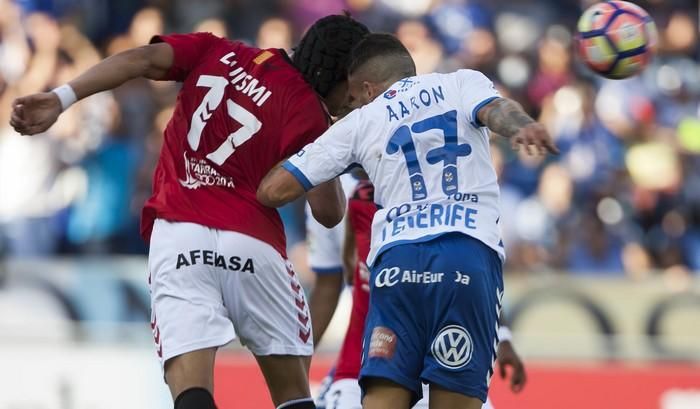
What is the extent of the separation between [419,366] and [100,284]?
6678 millimetres

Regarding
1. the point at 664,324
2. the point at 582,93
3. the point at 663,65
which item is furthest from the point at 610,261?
the point at 663,65

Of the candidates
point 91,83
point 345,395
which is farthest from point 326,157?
point 345,395

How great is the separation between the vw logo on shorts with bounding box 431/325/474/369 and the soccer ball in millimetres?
1765

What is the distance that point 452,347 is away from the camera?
539cm

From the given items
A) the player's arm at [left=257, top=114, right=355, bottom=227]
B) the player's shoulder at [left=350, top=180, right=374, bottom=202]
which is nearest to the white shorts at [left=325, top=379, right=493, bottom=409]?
the player's shoulder at [left=350, top=180, right=374, bottom=202]

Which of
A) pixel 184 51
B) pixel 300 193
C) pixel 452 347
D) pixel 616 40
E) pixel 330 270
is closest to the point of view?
pixel 452 347

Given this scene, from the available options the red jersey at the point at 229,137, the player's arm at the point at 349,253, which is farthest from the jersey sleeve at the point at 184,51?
the player's arm at the point at 349,253

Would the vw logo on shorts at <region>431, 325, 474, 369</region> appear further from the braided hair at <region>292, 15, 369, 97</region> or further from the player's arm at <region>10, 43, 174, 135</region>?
the player's arm at <region>10, 43, 174, 135</region>

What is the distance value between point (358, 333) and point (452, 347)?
1376 millimetres

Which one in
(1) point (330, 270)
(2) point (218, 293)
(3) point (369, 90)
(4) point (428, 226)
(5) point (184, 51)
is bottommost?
(2) point (218, 293)

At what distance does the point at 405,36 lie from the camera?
47.2 feet

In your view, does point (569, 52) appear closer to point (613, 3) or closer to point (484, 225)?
point (613, 3)

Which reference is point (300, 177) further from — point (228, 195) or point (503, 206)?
point (503, 206)

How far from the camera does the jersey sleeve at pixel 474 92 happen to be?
5.46 m
